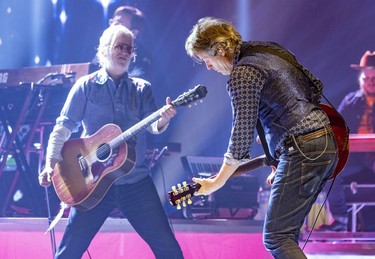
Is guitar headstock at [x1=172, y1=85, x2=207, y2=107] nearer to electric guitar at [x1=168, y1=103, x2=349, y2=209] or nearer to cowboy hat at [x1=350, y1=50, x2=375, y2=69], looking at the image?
electric guitar at [x1=168, y1=103, x2=349, y2=209]

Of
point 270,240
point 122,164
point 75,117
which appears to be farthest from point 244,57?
point 75,117

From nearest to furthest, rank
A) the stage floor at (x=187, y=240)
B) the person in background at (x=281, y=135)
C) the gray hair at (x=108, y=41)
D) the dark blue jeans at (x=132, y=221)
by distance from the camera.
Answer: the person in background at (x=281, y=135) < the dark blue jeans at (x=132, y=221) < the gray hair at (x=108, y=41) < the stage floor at (x=187, y=240)

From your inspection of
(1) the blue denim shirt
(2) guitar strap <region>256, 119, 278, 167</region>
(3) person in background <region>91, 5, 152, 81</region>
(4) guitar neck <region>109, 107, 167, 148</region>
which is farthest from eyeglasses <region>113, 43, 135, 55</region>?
(2) guitar strap <region>256, 119, 278, 167</region>

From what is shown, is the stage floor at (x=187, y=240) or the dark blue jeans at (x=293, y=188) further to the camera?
the stage floor at (x=187, y=240)

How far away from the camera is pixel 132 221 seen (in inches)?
153

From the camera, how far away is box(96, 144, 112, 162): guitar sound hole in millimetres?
4039

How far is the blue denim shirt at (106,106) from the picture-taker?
13.6ft

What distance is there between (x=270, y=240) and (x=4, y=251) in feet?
9.64

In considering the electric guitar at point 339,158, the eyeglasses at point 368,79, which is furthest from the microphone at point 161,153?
the electric guitar at point 339,158

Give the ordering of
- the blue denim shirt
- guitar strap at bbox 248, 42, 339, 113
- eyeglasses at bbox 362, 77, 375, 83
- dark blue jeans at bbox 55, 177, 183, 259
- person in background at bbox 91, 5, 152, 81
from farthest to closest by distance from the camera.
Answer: person in background at bbox 91, 5, 152, 81
eyeglasses at bbox 362, 77, 375, 83
the blue denim shirt
dark blue jeans at bbox 55, 177, 183, 259
guitar strap at bbox 248, 42, 339, 113

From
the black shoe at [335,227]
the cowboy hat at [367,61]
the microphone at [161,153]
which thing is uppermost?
the cowboy hat at [367,61]

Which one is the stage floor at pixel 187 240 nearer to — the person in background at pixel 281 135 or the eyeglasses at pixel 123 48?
the eyeglasses at pixel 123 48

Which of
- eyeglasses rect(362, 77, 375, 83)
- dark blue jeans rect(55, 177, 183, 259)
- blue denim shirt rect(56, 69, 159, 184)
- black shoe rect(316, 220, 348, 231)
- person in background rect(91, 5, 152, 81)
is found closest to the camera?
dark blue jeans rect(55, 177, 183, 259)

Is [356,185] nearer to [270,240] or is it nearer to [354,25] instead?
[354,25]
